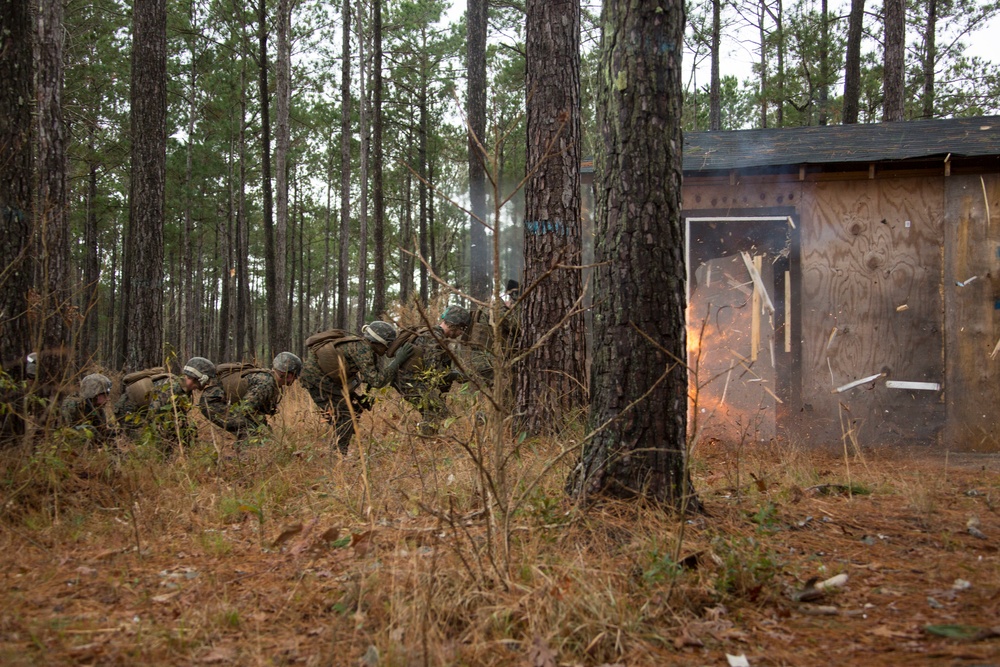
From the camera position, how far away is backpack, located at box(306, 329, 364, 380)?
27.4 feet

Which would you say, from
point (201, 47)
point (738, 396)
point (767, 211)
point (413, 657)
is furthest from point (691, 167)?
point (201, 47)

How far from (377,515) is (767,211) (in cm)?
638

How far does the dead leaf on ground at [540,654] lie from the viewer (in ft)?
9.57

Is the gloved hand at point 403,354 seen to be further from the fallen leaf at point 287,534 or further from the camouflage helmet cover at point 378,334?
the fallen leaf at point 287,534

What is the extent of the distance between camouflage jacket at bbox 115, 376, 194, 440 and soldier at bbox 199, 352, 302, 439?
39 cm

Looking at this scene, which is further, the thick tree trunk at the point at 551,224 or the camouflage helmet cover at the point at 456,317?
the camouflage helmet cover at the point at 456,317

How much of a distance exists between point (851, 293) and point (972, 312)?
1302 mm

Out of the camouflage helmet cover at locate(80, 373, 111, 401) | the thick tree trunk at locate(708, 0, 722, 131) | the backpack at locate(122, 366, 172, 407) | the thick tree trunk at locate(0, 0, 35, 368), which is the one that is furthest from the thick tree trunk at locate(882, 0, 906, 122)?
the thick tree trunk at locate(0, 0, 35, 368)

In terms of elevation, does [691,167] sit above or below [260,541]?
above

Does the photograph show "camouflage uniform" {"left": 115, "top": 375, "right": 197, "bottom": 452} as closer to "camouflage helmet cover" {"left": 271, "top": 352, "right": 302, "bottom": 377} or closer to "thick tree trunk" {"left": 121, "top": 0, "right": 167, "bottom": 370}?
"camouflage helmet cover" {"left": 271, "top": 352, "right": 302, "bottom": 377}

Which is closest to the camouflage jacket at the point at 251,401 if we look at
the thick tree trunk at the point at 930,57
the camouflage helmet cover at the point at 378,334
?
the camouflage helmet cover at the point at 378,334

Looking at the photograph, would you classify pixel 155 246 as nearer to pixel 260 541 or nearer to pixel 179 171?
pixel 260 541

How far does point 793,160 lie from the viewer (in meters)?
8.80

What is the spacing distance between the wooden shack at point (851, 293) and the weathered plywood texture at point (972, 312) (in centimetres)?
1
